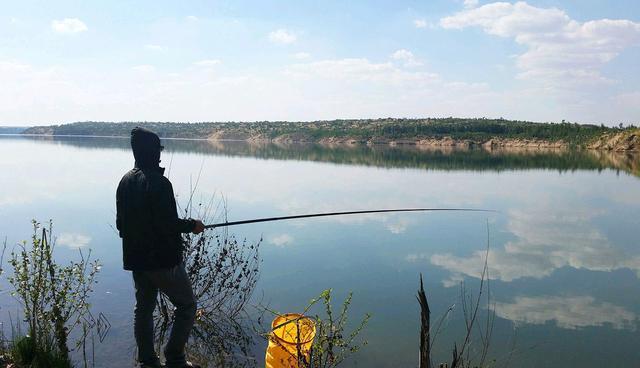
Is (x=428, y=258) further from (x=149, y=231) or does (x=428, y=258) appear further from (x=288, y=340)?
(x=149, y=231)

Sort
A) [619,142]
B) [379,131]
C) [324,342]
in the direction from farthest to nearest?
[379,131] → [619,142] → [324,342]

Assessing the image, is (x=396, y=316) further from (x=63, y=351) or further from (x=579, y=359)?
(x=63, y=351)

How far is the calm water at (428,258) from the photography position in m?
6.40

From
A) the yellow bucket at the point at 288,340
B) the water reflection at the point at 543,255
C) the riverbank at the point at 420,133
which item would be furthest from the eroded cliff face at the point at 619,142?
the yellow bucket at the point at 288,340

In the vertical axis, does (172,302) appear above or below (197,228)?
below

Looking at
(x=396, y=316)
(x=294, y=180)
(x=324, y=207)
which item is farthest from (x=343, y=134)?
(x=396, y=316)

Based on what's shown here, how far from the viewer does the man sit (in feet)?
11.9

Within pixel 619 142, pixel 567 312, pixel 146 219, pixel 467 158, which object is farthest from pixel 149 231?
pixel 619 142

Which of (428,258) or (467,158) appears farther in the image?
(467,158)

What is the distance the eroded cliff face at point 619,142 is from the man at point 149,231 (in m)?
81.1

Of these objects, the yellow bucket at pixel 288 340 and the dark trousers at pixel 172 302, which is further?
the yellow bucket at pixel 288 340

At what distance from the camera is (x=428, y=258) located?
1077 cm

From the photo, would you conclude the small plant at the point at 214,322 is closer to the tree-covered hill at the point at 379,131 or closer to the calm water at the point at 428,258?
the calm water at the point at 428,258

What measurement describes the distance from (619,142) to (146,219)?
3326 inches
